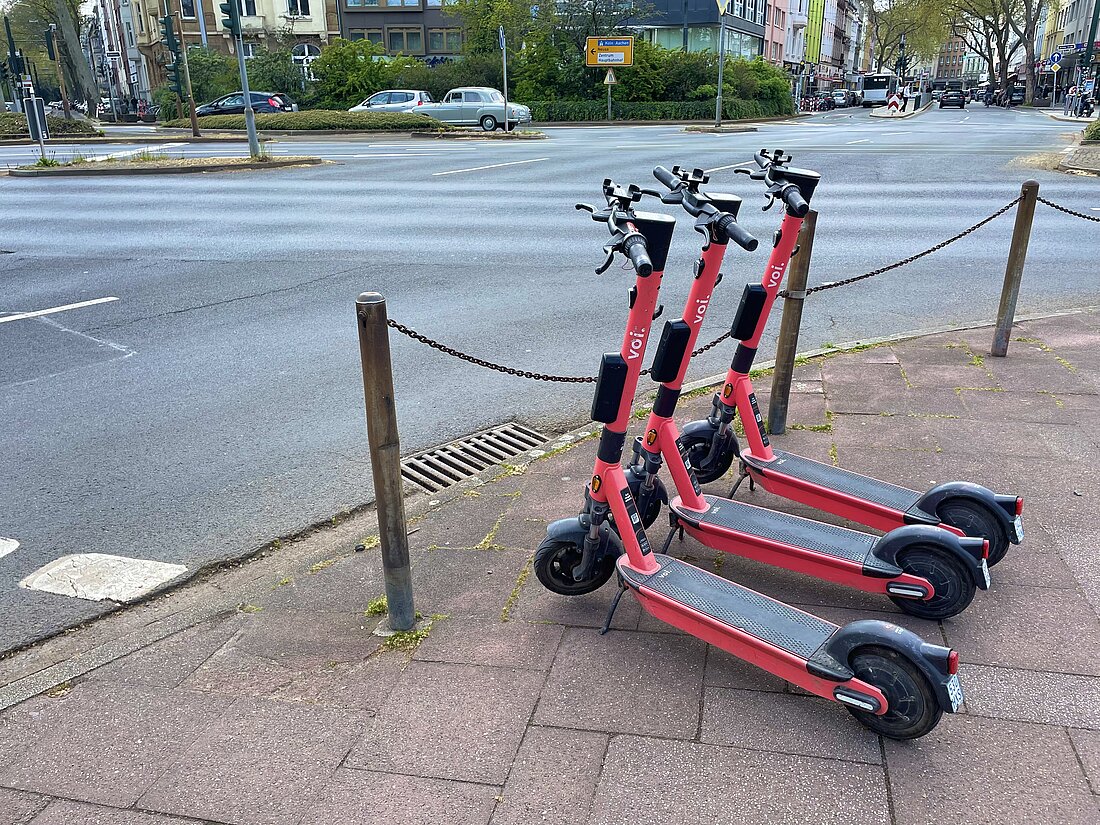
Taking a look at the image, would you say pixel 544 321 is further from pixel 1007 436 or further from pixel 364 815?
pixel 364 815

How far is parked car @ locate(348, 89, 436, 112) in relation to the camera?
37.7 metres

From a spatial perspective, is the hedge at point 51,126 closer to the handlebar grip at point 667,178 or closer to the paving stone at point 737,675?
the handlebar grip at point 667,178

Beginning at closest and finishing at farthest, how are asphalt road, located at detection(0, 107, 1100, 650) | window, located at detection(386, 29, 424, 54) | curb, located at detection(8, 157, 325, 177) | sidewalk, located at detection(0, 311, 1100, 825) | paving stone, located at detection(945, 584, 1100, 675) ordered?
sidewalk, located at detection(0, 311, 1100, 825)
paving stone, located at detection(945, 584, 1100, 675)
asphalt road, located at detection(0, 107, 1100, 650)
curb, located at detection(8, 157, 325, 177)
window, located at detection(386, 29, 424, 54)

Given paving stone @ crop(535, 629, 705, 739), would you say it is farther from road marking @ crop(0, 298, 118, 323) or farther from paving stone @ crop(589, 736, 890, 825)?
road marking @ crop(0, 298, 118, 323)

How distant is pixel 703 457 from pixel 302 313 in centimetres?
516

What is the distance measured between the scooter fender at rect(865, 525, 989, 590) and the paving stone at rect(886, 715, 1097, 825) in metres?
0.58

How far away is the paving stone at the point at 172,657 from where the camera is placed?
3.13 meters

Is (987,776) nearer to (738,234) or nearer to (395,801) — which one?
(395,801)

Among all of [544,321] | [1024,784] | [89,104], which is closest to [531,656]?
[1024,784]

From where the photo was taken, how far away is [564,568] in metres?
3.38

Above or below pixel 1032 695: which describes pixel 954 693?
above

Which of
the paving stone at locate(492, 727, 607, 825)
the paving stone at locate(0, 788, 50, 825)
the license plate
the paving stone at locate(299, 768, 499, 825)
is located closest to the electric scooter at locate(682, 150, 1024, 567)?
the license plate

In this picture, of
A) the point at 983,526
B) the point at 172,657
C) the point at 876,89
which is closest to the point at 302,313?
the point at 172,657

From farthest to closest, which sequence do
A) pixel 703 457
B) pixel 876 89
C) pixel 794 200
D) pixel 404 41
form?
pixel 876 89
pixel 404 41
pixel 703 457
pixel 794 200
